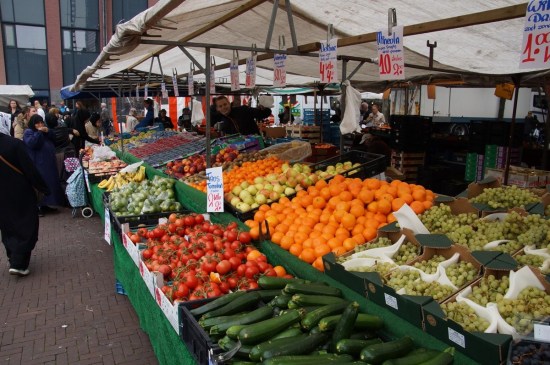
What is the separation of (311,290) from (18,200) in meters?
4.89

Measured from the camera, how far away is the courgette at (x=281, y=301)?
104 inches

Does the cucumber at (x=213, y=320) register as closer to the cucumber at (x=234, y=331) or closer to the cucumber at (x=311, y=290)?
the cucumber at (x=234, y=331)

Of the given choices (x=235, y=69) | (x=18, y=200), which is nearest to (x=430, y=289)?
(x=235, y=69)

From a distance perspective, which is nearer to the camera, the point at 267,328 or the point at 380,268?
the point at 267,328

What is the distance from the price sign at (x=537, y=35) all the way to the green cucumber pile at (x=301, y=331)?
1644mm

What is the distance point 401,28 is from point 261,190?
6.67 feet

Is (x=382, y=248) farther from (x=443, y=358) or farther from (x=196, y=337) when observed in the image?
(x=196, y=337)

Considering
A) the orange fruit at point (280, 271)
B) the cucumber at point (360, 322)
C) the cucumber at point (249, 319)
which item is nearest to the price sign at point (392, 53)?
the orange fruit at point (280, 271)

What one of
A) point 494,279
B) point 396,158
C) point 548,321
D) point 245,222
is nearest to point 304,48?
point 245,222

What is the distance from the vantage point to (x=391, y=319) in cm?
233

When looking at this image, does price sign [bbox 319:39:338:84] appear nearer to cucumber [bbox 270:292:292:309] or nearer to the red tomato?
the red tomato

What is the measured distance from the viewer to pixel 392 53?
3.55 metres

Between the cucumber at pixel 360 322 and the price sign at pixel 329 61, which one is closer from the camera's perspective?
the cucumber at pixel 360 322

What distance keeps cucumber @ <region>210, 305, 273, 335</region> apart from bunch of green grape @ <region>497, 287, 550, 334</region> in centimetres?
118
